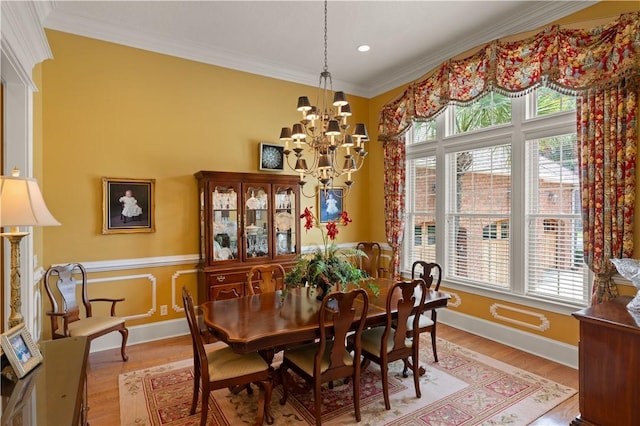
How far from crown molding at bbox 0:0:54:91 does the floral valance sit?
3995 millimetres

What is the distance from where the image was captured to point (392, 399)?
2775mm

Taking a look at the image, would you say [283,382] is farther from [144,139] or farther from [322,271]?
[144,139]

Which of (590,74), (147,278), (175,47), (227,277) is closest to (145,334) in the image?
(147,278)

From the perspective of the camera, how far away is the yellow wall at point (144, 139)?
3520 millimetres

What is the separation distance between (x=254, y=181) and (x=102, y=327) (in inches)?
85.6

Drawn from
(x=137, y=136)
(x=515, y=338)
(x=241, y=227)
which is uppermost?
(x=137, y=136)

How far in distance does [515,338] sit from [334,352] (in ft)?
8.07

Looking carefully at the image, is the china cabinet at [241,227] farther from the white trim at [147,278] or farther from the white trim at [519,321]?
the white trim at [519,321]

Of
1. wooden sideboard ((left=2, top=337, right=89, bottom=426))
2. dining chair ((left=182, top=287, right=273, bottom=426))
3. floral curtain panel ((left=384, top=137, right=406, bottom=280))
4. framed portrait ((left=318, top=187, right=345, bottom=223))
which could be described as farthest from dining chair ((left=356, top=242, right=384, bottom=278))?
wooden sideboard ((left=2, top=337, right=89, bottom=426))

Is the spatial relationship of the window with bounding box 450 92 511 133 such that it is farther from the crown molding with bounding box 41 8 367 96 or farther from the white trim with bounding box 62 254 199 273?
the white trim with bounding box 62 254 199 273

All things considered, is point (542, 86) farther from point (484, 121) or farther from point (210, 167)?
point (210, 167)

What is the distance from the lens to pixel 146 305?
402cm

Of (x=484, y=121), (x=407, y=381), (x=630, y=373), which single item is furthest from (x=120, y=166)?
(x=630, y=373)

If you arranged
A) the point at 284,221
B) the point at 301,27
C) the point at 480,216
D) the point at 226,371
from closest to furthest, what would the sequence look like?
the point at 226,371 < the point at 301,27 < the point at 480,216 < the point at 284,221
